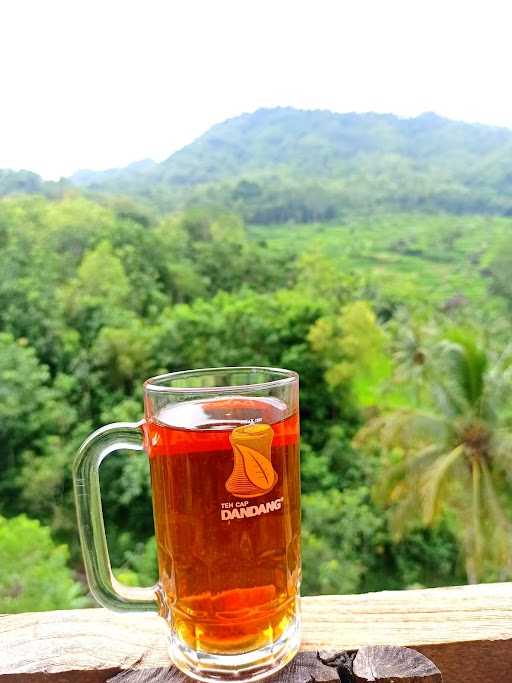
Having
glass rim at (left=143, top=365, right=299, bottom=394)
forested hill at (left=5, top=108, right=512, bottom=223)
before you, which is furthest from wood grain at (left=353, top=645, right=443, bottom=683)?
forested hill at (left=5, top=108, right=512, bottom=223)

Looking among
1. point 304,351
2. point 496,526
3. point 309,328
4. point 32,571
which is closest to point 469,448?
point 496,526

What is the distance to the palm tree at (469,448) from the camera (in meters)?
7.57

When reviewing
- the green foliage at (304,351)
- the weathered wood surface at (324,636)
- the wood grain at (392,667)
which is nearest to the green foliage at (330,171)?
the green foliage at (304,351)

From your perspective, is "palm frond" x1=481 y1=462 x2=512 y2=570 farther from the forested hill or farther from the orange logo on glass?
→ the forested hill

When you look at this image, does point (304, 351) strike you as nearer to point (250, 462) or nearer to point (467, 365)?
point (467, 365)

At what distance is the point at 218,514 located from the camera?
0.31 metres

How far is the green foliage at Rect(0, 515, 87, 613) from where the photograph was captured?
6793mm

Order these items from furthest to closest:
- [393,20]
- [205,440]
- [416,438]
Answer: [393,20] → [416,438] → [205,440]

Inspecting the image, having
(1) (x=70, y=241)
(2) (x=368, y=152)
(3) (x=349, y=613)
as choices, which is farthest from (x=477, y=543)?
(2) (x=368, y=152)

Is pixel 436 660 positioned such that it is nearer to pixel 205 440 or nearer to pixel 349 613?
pixel 349 613

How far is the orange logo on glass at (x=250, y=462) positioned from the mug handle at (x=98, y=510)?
2.7 inches

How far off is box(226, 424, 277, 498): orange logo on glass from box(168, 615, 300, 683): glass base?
0.09 meters

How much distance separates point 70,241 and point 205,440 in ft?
41.7

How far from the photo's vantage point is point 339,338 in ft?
37.7
